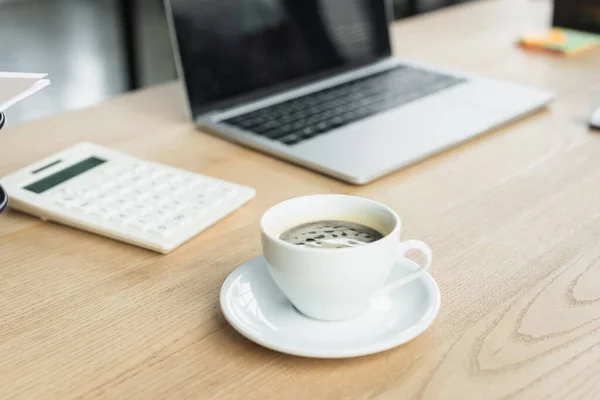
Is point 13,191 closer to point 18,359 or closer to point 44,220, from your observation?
point 44,220

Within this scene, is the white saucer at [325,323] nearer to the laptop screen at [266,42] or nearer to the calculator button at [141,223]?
the calculator button at [141,223]

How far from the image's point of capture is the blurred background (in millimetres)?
1842

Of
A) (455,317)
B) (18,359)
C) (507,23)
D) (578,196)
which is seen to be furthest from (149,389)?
(507,23)

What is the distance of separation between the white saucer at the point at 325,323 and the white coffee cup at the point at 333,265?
0.01 meters

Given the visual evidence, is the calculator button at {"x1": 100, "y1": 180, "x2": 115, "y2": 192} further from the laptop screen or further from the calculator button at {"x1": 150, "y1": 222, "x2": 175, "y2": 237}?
the laptop screen

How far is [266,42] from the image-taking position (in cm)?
99

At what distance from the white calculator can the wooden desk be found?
0.01m

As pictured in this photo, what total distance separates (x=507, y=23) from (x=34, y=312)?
1.09 metres

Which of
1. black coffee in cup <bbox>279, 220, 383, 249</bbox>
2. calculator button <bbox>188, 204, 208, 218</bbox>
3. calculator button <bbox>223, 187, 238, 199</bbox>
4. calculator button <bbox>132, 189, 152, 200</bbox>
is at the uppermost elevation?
black coffee in cup <bbox>279, 220, 383, 249</bbox>

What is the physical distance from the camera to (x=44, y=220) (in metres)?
0.71

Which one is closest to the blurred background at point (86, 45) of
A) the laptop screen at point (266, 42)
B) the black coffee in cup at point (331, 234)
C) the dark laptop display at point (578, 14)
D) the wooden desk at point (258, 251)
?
the dark laptop display at point (578, 14)

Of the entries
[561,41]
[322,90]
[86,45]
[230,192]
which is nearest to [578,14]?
[561,41]

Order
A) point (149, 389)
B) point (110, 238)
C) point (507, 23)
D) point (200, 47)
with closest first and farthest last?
point (149, 389) < point (110, 238) < point (200, 47) < point (507, 23)

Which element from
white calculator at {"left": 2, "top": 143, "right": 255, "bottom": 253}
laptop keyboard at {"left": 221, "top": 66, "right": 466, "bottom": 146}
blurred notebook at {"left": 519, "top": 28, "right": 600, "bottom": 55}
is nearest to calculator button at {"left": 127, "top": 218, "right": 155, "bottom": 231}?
white calculator at {"left": 2, "top": 143, "right": 255, "bottom": 253}
